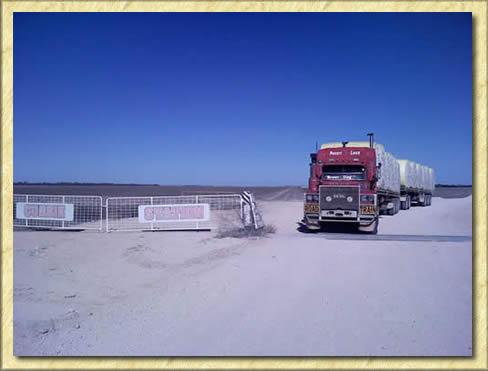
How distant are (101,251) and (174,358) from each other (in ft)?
19.8

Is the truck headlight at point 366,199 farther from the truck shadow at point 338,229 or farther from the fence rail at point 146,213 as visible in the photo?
the fence rail at point 146,213

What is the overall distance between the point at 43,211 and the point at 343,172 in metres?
11.6

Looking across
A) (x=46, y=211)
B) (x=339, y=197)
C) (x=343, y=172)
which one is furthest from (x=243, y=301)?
(x=46, y=211)

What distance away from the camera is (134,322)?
451 centimetres

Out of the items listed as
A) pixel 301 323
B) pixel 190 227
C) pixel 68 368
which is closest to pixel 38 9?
pixel 68 368

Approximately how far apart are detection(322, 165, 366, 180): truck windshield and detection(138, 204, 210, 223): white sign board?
533 cm

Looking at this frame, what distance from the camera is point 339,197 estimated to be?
12.9m

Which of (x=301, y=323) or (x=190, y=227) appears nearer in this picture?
(x=301, y=323)

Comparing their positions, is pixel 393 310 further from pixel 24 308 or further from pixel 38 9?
pixel 38 9

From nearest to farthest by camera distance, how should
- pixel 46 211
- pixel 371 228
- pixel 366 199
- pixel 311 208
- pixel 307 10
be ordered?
pixel 307 10, pixel 46 211, pixel 366 199, pixel 311 208, pixel 371 228

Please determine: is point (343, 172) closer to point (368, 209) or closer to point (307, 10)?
point (368, 209)

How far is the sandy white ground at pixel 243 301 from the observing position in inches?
156

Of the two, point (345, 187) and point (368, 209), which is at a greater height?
point (345, 187)

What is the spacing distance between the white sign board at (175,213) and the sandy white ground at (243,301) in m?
2.67
